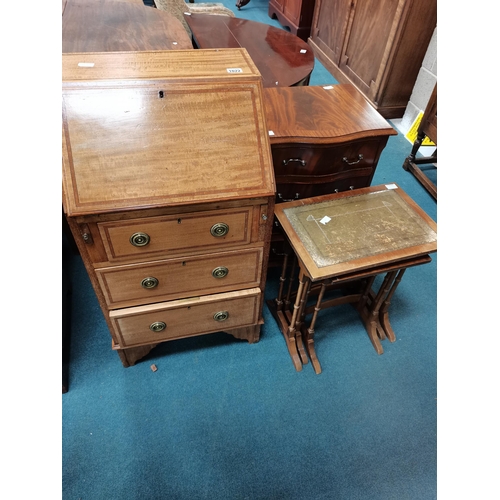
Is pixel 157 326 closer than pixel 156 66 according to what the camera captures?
No

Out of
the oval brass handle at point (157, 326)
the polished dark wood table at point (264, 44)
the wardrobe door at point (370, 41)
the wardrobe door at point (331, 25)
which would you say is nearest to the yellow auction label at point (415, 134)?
the wardrobe door at point (370, 41)

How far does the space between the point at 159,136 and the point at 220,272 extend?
591 mm

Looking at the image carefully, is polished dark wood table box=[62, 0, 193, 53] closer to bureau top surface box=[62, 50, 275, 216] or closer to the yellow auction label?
bureau top surface box=[62, 50, 275, 216]

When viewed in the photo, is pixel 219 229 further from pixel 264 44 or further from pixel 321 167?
pixel 264 44

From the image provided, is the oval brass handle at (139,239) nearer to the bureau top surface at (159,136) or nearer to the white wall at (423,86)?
the bureau top surface at (159,136)

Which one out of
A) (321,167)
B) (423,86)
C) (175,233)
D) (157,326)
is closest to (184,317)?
(157,326)

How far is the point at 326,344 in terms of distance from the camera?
6.55 feet

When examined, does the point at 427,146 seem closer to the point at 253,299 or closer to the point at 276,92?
the point at 276,92

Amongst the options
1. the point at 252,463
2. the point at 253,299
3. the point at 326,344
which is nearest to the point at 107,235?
the point at 253,299

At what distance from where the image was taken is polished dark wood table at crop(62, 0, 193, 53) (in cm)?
216

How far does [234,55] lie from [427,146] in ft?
9.02

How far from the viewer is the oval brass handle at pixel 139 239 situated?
123 cm

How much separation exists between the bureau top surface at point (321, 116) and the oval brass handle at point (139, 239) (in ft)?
2.43

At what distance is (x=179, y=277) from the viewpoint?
4.77 ft
